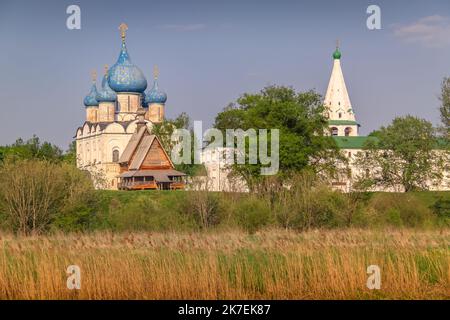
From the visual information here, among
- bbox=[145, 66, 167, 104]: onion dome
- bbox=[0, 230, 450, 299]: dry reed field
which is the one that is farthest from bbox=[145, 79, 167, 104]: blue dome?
bbox=[0, 230, 450, 299]: dry reed field

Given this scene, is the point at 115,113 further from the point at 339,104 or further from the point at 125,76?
the point at 339,104

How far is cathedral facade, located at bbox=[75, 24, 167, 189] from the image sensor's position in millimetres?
66125

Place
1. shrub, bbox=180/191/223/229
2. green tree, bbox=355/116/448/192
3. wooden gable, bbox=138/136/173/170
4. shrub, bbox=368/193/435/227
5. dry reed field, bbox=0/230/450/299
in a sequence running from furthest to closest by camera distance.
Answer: wooden gable, bbox=138/136/173/170 < green tree, bbox=355/116/448/192 < shrub, bbox=368/193/435/227 < shrub, bbox=180/191/223/229 < dry reed field, bbox=0/230/450/299

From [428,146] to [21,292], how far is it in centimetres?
3905

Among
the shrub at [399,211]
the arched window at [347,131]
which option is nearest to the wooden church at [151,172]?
the shrub at [399,211]

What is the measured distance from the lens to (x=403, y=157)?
54.0 m

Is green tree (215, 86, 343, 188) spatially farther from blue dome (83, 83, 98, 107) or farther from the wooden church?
blue dome (83, 83, 98, 107)

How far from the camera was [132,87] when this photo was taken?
6675 centimetres

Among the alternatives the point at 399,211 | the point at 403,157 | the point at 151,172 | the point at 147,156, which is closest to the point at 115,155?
the point at 147,156

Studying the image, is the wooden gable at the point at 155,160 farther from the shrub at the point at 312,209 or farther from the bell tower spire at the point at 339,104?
the bell tower spire at the point at 339,104

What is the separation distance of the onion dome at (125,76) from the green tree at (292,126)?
69.6 ft

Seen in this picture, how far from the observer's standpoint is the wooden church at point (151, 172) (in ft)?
175

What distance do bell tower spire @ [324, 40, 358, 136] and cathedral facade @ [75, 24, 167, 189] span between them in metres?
25.7
